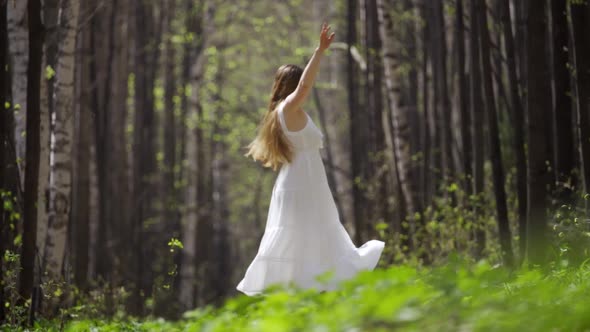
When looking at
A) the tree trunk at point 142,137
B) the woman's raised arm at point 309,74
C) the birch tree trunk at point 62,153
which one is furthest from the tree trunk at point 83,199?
the woman's raised arm at point 309,74

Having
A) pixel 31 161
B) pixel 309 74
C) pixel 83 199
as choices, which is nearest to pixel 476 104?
pixel 309 74

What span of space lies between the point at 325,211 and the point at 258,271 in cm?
79

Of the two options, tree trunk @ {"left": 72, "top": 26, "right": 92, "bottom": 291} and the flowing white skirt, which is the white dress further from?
tree trunk @ {"left": 72, "top": 26, "right": 92, "bottom": 291}

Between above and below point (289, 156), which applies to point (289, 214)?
below

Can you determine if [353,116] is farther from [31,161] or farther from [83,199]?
[31,161]

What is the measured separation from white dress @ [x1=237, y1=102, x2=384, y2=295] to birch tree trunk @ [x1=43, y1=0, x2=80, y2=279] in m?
2.73

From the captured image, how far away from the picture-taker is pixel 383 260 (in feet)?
44.3

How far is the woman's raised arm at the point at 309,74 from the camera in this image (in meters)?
7.55

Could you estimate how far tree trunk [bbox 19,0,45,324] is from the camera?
835cm

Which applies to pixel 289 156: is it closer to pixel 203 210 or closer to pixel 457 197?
pixel 457 197

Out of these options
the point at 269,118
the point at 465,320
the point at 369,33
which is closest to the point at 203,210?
the point at 369,33

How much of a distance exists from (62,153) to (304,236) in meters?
3.48

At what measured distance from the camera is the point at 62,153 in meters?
9.94

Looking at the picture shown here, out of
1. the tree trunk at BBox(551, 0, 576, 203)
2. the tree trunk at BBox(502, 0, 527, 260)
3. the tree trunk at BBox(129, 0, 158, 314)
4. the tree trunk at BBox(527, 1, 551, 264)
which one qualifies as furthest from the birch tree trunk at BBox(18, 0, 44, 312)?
the tree trunk at BBox(129, 0, 158, 314)
